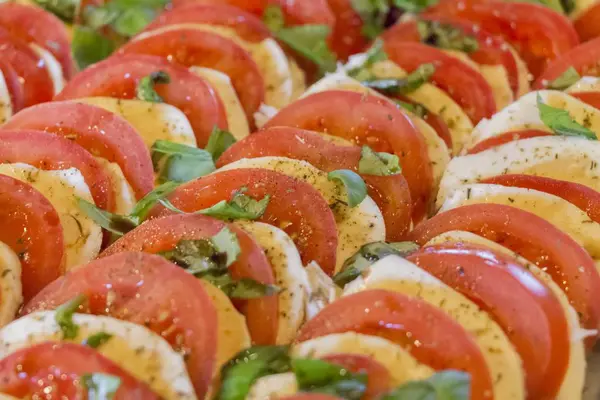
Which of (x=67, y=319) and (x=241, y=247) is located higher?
(x=241, y=247)

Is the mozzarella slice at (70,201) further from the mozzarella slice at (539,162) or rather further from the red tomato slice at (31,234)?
the mozzarella slice at (539,162)

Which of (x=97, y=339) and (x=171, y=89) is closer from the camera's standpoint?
(x=97, y=339)

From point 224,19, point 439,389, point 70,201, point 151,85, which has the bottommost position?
point 70,201

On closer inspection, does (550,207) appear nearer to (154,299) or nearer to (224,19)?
(154,299)

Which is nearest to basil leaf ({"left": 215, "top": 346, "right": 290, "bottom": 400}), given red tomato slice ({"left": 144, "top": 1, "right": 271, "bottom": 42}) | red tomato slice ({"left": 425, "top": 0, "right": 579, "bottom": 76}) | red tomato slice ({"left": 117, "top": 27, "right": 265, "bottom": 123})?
red tomato slice ({"left": 117, "top": 27, "right": 265, "bottom": 123})

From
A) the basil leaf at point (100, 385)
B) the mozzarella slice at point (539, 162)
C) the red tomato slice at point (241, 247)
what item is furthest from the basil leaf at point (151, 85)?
the basil leaf at point (100, 385)

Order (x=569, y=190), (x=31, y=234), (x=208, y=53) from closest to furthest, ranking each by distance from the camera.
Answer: (x=31, y=234), (x=569, y=190), (x=208, y=53)

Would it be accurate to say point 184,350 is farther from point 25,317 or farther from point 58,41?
point 58,41

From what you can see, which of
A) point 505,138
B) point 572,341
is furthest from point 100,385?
point 505,138
